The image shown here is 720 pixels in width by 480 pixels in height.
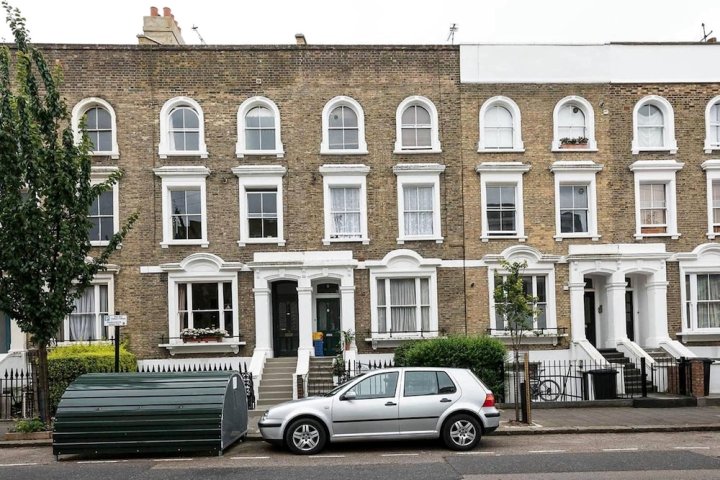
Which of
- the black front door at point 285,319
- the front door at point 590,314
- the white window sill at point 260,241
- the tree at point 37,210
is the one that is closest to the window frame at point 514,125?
the front door at point 590,314

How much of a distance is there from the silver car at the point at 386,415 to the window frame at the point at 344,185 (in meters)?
10.2

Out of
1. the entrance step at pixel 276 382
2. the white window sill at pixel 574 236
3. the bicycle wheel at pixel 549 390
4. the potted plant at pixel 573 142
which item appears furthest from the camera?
the potted plant at pixel 573 142

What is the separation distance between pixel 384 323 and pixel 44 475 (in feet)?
42.7

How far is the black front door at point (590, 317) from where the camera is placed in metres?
24.5

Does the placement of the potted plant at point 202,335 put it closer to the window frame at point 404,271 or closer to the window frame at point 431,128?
the window frame at point 404,271

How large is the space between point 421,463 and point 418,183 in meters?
12.7

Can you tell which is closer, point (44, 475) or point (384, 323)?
point (44, 475)

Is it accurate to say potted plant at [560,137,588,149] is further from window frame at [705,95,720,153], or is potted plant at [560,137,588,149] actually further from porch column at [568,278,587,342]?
porch column at [568,278,587,342]

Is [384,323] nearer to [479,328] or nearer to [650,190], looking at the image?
[479,328]

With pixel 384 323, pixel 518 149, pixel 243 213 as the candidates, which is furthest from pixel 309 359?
pixel 518 149

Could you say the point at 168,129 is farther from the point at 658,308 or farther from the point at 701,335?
the point at 701,335

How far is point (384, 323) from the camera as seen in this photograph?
76.3ft

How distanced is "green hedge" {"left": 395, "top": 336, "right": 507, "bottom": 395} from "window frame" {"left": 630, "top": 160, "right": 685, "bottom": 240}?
743 centimetres

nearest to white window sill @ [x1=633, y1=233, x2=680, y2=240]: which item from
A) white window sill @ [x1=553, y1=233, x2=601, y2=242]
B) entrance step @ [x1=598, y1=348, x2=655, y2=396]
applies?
white window sill @ [x1=553, y1=233, x2=601, y2=242]
